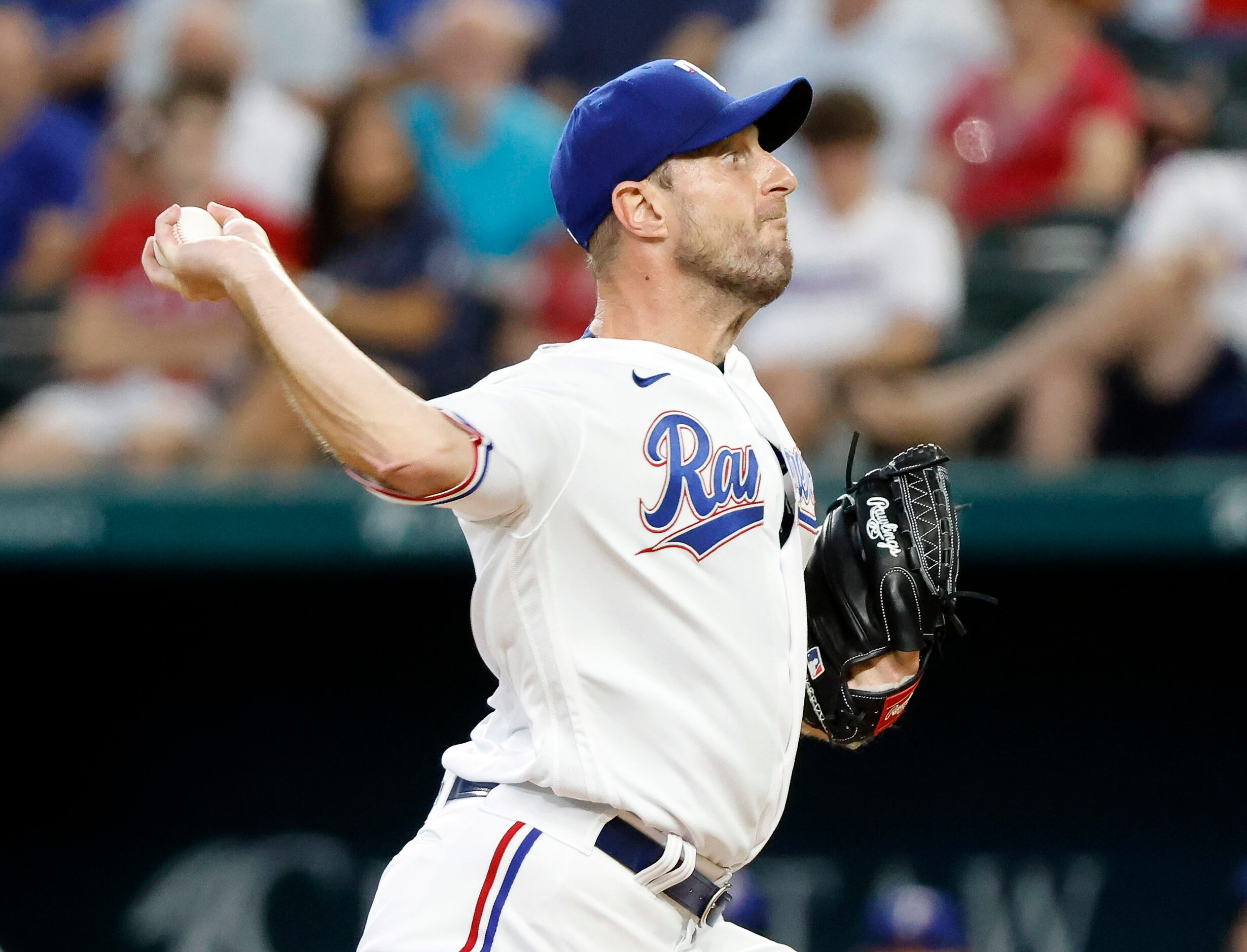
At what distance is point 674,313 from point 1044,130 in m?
3.51

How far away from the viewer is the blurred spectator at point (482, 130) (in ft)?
18.4

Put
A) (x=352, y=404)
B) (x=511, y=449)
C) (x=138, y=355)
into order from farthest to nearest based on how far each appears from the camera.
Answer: (x=138, y=355), (x=511, y=449), (x=352, y=404)

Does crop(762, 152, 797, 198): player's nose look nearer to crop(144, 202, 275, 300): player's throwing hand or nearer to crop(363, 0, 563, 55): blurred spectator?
crop(144, 202, 275, 300): player's throwing hand

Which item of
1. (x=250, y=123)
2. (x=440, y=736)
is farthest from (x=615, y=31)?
(x=440, y=736)

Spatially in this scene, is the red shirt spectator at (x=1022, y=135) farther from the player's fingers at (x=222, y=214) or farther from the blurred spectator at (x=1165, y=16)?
the player's fingers at (x=222, y=214)

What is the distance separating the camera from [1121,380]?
508 centimetres

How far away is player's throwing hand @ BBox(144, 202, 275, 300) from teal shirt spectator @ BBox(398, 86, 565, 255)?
343cm

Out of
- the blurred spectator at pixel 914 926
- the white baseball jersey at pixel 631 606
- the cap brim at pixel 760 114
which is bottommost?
the blurred spectator at pixel 914 926

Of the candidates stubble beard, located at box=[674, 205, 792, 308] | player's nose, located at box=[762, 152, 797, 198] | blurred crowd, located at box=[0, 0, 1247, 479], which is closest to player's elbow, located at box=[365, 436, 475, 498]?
stubble beard, located at box=[674, 205, 792, 308]

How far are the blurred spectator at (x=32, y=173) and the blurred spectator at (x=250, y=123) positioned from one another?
499mm

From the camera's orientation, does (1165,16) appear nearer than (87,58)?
Yes

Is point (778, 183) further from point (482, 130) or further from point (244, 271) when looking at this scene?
point (482, 130)

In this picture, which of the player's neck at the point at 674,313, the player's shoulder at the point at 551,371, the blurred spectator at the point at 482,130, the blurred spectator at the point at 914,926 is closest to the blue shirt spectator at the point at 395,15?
the blurred spectator at the point at 482,130

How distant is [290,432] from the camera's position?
511 cm
